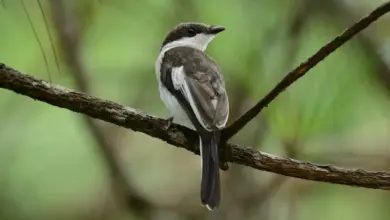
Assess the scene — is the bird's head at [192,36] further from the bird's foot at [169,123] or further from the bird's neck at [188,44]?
the bird's foot at [169,123]

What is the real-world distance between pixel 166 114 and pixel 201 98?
0.97 metres

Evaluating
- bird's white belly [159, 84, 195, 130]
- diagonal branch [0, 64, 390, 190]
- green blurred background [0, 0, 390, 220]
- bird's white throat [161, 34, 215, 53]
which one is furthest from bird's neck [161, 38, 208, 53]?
diagonal branch [0, 64, 390, 190]

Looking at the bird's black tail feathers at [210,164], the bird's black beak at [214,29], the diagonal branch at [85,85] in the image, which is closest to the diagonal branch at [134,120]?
the bird's black tail feathers at [210,164]

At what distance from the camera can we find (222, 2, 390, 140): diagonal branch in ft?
4.49

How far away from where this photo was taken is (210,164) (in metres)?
1.74

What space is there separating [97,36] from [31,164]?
0.57 m

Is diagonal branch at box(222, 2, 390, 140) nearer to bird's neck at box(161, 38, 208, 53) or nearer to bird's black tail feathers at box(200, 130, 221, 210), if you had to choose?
bird's black tail feathers at box(200, 130, 221, 210)

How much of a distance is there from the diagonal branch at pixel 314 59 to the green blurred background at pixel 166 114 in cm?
110

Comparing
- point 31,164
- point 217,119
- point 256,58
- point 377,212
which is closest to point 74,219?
point 31,164

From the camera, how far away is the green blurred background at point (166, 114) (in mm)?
2713

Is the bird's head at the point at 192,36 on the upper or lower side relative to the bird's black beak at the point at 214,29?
upper

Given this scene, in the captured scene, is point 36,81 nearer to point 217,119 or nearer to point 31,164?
point 217,119

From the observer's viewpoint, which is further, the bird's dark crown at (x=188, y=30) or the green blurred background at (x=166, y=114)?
the green blurred background at (x=166, y=114)

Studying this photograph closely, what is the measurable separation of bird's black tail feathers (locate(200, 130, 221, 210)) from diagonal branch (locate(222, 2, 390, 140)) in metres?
0.09
